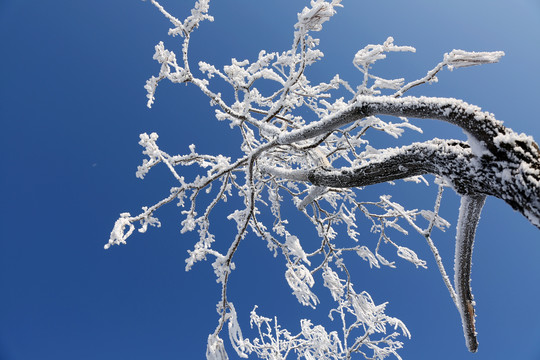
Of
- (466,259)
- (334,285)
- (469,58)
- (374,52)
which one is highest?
(374,52)

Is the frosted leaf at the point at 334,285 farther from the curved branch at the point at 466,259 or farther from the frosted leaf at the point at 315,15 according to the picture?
the frosted leaf at the point at 315,15

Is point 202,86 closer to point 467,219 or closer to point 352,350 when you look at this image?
point 467,219

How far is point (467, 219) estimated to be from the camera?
153 cm

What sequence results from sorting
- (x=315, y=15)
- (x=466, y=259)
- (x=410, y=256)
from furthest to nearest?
(x=410, y=256), (x=315, y=15), (x=466, y=259)

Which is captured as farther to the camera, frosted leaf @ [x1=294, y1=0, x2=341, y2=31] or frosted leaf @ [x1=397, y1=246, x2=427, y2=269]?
frosted leaf @ [x1=397, y1=246, x2=427, y2=269]

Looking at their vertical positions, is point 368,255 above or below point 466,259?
above

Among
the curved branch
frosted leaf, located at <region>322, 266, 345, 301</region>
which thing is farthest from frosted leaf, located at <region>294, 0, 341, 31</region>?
frosted leaf, located at <region>322, 266, 345, 301</region>

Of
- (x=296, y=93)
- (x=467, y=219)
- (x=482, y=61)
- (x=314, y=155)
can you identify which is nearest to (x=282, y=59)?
(x=296, y=93)

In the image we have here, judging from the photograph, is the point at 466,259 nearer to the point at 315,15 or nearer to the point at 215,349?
the point at 315,15

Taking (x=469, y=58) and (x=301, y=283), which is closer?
(x=469, y=58)

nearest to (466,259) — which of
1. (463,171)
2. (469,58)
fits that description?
(463,171)

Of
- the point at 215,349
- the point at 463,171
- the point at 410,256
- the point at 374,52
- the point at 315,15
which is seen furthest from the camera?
the point at 410,256

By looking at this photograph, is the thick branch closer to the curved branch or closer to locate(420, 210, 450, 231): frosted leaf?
the curved branch

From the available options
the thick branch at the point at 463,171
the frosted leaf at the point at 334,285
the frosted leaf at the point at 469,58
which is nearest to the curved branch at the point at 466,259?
the thick branch at the point at 463,171
